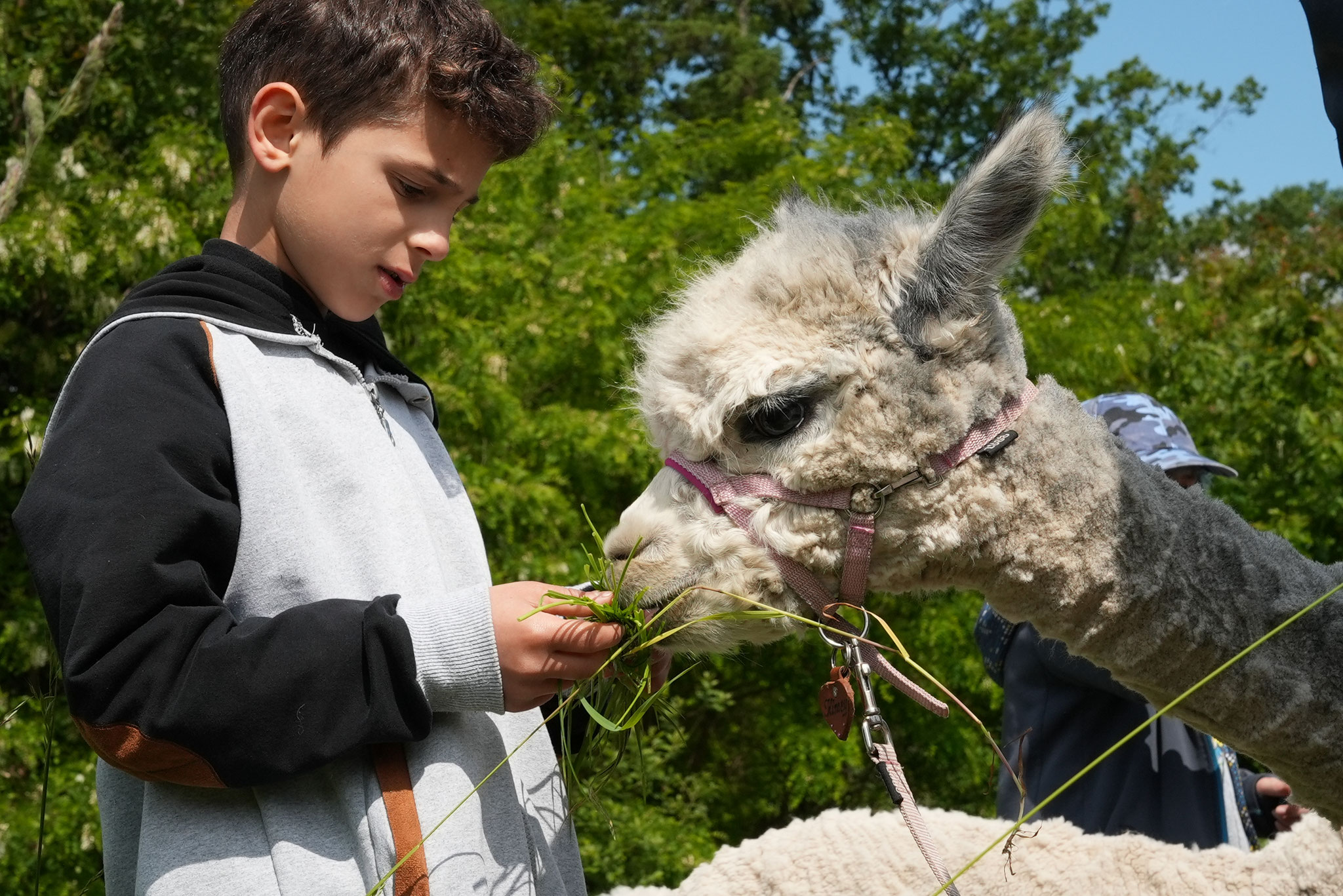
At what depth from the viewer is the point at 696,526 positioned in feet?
6.31

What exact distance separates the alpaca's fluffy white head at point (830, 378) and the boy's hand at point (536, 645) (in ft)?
1.00

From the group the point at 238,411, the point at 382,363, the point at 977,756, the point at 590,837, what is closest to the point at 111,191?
the point at 590,837

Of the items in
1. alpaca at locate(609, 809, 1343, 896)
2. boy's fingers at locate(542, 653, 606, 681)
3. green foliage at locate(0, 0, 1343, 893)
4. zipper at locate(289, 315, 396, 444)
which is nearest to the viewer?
boy's fingers at locate(542, 653, 606, 681)

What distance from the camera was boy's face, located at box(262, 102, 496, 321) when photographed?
1.63m

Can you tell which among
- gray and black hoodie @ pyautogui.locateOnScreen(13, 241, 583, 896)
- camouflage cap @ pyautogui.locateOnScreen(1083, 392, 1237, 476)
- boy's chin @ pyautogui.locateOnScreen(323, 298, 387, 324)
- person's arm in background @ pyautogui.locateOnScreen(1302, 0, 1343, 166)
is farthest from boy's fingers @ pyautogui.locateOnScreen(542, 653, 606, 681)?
camouflage cap @ pyautogui.locateOnScreen(1083, 392, 1237, 476)

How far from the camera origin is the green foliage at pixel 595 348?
5395 mm

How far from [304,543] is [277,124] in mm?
669

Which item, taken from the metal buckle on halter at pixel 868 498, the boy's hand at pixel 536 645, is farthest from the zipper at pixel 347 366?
the metal buckle on halter at pixel 868 498

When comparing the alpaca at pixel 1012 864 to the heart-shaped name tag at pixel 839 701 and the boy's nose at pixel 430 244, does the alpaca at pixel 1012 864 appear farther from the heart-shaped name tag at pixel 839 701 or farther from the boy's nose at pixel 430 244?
the boy's nose at pixel 430 244

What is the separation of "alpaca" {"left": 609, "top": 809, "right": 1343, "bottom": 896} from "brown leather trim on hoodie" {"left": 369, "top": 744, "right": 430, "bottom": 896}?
1.32m

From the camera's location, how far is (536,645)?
147 centimetres

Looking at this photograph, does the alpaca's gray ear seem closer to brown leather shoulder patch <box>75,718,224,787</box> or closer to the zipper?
the zipper

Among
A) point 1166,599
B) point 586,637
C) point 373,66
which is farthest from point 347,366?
point 1166,599

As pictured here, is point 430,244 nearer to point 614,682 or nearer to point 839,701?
point 614,682
